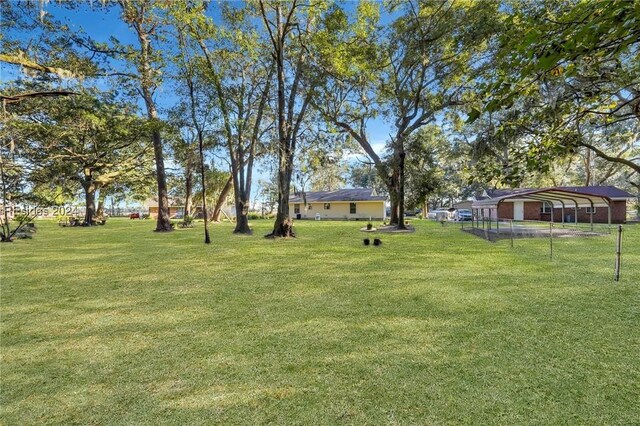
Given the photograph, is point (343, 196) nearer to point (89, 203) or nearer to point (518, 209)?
point (518, 209)

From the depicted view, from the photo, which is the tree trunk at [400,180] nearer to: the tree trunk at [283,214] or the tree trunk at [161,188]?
the tree trunk at [283,214]

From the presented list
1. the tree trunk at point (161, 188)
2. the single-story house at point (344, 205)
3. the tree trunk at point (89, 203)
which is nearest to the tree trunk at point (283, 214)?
the tree trunk at point (161, 188)

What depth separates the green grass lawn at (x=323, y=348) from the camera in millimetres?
2180

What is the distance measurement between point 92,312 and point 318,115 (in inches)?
628

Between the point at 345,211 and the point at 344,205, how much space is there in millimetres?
711

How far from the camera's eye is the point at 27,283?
19.5 ft

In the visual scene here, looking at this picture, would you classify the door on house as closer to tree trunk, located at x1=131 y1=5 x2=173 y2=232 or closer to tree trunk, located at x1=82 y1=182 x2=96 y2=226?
tree trunk, located at x1=131 y1=5 x2=173 y2=232

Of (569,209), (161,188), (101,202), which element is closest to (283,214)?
(161,188)

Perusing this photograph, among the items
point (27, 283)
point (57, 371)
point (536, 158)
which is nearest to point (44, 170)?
point (27, 283)

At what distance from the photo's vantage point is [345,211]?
37312mm

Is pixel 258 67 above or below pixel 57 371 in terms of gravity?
above

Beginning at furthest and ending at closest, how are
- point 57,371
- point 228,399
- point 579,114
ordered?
point 579,114
point 57,371
point 228,399

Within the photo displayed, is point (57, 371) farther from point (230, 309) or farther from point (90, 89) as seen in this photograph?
point (90, 89)

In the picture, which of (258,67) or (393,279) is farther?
(258,67)
